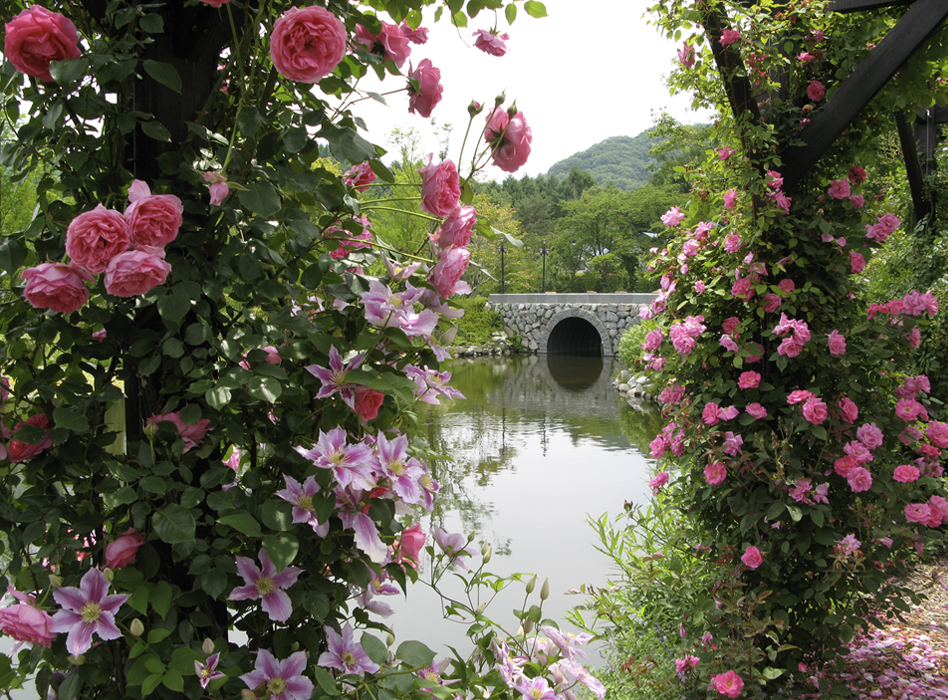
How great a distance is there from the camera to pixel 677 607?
7.70ft

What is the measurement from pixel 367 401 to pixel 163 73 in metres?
0.45

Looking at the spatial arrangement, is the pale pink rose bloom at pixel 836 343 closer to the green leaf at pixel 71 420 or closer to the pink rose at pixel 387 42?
the pink rose at pixel 387 42

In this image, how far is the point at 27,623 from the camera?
71cm

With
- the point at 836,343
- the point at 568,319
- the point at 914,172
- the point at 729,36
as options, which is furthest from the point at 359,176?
the point at 568,319

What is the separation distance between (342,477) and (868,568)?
2.04 meters

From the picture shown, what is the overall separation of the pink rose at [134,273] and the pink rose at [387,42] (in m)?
0.43

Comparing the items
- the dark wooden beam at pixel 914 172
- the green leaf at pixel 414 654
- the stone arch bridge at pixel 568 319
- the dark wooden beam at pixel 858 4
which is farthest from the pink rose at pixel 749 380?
the stone arch bridge at pixel 568 319

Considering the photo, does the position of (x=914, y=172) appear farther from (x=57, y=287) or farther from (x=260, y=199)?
(x=57, y=287)

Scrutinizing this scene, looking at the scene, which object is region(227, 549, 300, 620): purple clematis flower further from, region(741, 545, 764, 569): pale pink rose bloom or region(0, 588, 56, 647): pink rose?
region(741, 545, 764, 569): pale pink rose bloom

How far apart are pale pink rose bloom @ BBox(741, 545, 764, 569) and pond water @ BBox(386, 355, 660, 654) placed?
1.01 meters

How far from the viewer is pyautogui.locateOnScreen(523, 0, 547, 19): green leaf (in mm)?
986

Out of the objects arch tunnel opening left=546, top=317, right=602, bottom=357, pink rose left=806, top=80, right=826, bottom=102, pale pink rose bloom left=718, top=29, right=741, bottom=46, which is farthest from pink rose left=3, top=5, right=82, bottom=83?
arch tunnel opening left=546, top=317, right=602, bottom=357

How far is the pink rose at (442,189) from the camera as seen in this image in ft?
2.81

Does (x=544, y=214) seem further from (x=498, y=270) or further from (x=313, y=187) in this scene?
(x=313, y=187)
